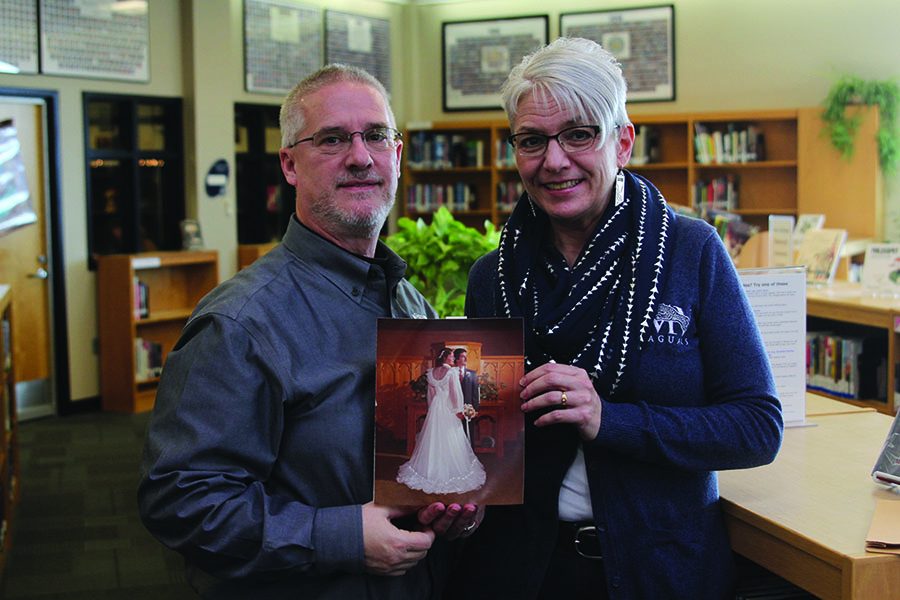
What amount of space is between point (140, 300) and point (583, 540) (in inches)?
269

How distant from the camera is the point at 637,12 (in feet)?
33.0

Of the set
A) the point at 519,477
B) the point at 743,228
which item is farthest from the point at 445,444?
the point at 743,228

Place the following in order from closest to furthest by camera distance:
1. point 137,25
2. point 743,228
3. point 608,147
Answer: point 608,147 < point 743,228 < point 137,25

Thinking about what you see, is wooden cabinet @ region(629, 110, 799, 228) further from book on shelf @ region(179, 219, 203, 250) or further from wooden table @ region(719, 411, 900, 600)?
wooden table @ region(719, 411, 900, 600)

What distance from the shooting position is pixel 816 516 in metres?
1.80

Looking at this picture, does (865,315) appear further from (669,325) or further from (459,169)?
(459,169)

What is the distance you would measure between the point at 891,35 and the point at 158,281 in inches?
287

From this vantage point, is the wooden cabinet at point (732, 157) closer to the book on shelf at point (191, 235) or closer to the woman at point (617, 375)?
the book on shelf at point (191, 235)

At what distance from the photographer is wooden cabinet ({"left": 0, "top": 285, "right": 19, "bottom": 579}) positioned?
457 cm

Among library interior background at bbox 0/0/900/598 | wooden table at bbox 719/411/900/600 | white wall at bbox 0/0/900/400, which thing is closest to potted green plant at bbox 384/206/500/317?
wooden table at bbox 719/411/900/600

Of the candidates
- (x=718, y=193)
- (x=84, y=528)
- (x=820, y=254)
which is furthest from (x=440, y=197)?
(x=84, y=528)

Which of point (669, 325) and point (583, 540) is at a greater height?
point (669, 325)

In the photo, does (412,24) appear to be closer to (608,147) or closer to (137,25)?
(137,25)

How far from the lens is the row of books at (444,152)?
1058cm
